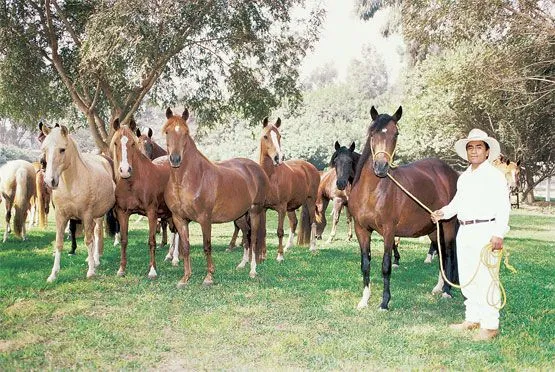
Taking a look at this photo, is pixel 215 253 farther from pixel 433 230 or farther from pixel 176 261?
pixel 433 230

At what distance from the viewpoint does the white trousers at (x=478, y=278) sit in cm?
563

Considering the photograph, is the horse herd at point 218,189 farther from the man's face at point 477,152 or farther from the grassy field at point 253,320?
the man's face at point 477,152

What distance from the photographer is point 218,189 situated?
8516 mm

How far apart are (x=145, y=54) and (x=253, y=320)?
389 inches

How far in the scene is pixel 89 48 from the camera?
1365 centimetres

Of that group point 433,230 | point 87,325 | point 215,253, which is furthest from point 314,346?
point 215,253

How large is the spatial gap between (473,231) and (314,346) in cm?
212

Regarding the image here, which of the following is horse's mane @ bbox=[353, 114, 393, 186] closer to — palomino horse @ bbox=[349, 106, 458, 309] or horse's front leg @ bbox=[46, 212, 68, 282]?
palomino horse @ bbox=[349, 106, 458, 309]

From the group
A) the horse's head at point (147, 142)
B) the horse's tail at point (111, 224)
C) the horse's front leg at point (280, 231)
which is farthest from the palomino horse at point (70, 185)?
the horse's tail at point (111, 224)

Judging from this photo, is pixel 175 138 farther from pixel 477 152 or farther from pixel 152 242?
pixel 477 152

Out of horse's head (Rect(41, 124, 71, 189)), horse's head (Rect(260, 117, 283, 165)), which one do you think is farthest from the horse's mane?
horse's head (Rect(41, 124, 71, 189))

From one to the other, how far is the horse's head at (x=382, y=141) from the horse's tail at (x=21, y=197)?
9.25 metres

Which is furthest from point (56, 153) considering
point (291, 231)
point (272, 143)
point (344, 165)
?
point (291, 231)

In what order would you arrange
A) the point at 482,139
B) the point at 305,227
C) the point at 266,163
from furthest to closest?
the point at 305,227, the point at 266,163, the point at 482,139
